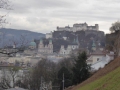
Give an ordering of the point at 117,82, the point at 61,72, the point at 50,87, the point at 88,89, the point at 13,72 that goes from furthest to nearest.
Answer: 1. the point at 13,72
2. the point at 50,87
3. the point at 61,72
4. the point at 88,89
5. the point at 117,82

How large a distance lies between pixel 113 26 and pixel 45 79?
16077mm

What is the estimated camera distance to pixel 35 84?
65125mm

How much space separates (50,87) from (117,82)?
4779 cm

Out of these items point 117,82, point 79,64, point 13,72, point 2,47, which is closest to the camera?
point 2,47

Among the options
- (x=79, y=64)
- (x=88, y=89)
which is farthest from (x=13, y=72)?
(x=88, y=89)

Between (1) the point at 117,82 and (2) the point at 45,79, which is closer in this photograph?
(1) the point at 117,82

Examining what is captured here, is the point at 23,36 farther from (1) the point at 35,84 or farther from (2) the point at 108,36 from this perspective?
(1) the point at 35,84

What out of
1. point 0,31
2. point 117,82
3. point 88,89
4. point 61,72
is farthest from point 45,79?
point 0,31

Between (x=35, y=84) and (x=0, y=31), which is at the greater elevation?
(x=0, y=31)

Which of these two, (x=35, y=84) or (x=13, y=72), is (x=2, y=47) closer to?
(x=35, y=84)

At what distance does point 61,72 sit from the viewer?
56688mm

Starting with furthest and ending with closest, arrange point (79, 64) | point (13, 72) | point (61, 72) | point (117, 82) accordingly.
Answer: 1. point (13, 72)
2. point (61, 72)
3. point (79, 64)
4. point (117, 82)

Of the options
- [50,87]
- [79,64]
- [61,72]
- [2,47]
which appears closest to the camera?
[2,47]

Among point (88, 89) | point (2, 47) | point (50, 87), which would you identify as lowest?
point (50, 87)
